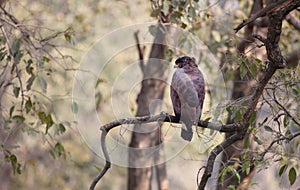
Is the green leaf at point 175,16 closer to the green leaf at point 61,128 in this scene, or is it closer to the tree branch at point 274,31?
the green leaf at point 61,128

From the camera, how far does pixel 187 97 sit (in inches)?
136

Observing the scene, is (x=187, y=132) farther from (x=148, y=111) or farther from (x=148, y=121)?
(x=148, y=111)

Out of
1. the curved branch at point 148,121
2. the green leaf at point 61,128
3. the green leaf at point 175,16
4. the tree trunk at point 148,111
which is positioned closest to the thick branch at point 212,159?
the curved branch at point 148,121

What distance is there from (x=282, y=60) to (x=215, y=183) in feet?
4.54

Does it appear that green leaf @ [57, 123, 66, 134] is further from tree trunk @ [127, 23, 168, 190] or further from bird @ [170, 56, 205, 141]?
tree trunk @ [127, 23, 168, 190]

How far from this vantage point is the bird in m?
3.38

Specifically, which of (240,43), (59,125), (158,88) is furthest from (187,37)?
(59,125)

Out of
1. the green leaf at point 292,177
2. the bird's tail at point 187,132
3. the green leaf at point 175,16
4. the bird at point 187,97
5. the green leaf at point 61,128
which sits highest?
the green leaf at point 175,16

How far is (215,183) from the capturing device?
375cm

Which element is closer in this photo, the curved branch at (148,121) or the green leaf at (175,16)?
the curved branch at (148,121)

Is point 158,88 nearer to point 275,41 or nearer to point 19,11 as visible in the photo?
point 275,41

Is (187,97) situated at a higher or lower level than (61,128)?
higher

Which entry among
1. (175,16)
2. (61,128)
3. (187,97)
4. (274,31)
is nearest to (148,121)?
(187,97)

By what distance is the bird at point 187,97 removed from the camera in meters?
3.38
